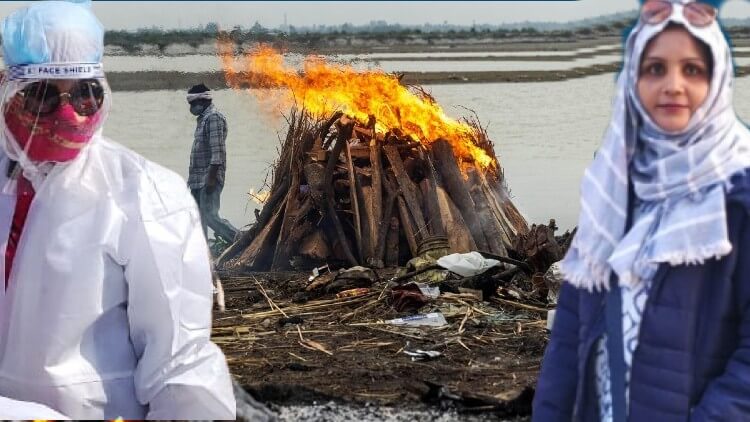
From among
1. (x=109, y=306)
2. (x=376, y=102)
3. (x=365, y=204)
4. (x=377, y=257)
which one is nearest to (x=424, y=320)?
(x=377, y=257)

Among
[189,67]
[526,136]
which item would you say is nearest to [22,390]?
[189,67]

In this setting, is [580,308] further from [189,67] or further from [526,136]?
[526,136]

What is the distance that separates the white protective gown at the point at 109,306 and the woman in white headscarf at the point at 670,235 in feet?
3.41

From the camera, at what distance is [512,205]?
1170 cm

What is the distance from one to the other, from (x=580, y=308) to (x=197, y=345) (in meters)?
1.03

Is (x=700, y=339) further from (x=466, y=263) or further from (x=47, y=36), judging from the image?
(x=466, y=263)

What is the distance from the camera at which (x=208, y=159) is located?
13.2m

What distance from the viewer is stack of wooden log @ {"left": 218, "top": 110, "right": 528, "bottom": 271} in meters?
10.9

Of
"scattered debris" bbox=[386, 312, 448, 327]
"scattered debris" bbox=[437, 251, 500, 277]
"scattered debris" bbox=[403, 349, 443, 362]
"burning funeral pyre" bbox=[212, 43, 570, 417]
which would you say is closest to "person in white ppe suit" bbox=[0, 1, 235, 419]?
"burning funeral pyre" bbox=[212, 43, 570, 417]

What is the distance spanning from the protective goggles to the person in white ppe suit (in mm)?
1344

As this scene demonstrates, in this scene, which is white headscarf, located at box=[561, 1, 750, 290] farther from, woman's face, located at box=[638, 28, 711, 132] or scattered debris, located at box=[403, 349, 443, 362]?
scattered debris, located at box=[403, 349, 443, 362]

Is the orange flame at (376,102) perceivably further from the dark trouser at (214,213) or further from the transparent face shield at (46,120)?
the transparent face shield at (46,120)

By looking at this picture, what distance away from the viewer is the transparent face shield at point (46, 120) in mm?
2982

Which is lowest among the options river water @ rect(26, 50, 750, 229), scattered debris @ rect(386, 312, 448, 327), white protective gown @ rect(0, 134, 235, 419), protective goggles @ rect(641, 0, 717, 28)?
river water @ rect(26, 50, 750, 229)
